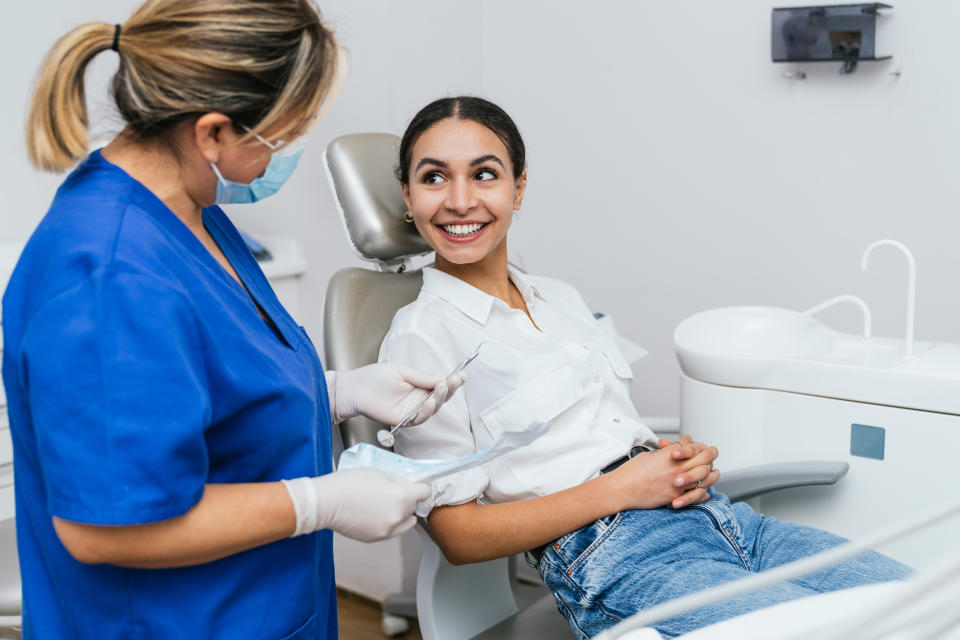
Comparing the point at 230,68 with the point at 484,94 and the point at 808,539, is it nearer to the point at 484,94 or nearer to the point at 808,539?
the point at 808,539

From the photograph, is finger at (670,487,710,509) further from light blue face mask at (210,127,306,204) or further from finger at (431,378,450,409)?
light blue face mask at (210,127,306,204)

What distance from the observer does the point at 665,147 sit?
81.4 inches

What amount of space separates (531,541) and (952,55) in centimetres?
123

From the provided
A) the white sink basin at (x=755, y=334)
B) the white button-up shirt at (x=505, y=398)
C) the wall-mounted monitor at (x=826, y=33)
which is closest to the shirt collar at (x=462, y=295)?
the white button-up shirt at (x=505, y=398)

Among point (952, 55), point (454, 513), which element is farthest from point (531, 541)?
point (952, 55)

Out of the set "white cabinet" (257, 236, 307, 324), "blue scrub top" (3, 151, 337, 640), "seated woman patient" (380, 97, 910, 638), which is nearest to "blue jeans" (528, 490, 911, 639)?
"seated woman patient" (380, 97, 910, 638)

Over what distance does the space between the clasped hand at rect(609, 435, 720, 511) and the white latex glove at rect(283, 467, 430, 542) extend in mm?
347

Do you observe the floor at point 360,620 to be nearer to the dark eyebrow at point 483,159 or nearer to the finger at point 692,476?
the finger at point 692,476

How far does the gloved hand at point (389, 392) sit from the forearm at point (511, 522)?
13 cm

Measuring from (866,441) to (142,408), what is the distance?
102 centimetres

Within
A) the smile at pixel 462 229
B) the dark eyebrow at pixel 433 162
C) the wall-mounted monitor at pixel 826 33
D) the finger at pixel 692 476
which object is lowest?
the finger at pixel 692 476

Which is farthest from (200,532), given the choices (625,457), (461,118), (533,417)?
(461,118)

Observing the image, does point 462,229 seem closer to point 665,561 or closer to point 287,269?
point 665,561

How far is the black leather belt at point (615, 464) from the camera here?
122 centimetres
